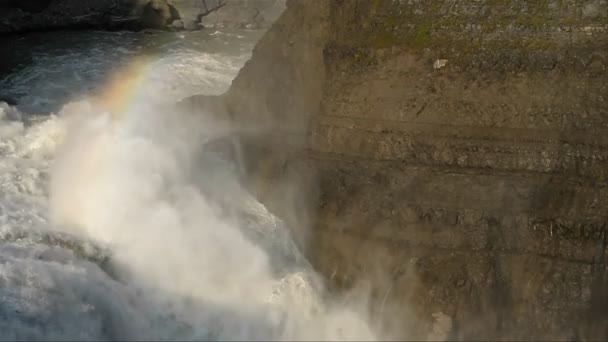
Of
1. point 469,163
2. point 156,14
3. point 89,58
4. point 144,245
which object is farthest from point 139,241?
point 156,14

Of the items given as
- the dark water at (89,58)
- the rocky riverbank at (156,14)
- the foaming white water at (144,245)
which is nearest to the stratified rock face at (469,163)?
the foaming white water at (144,245)

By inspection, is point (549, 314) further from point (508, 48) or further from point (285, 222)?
point (285, 222)

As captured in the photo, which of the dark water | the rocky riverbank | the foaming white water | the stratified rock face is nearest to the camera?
the stratified rock face

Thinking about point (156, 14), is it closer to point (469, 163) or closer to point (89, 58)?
point (89, 58)

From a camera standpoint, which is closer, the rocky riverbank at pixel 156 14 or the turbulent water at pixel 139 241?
the turbulent water at pixel 139 241

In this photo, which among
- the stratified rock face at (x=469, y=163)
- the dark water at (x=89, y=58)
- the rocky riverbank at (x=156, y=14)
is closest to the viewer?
the stratified rock face at (x=469, y=163)

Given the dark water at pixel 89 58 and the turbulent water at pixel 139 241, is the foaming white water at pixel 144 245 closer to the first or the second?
the turbulent water at pixel 139 241

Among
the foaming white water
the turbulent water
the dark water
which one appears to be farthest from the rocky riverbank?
the foaming white water

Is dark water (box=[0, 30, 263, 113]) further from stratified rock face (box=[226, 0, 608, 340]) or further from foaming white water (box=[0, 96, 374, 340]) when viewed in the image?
stratified rock face (box=[226, 0, 608, 340])
